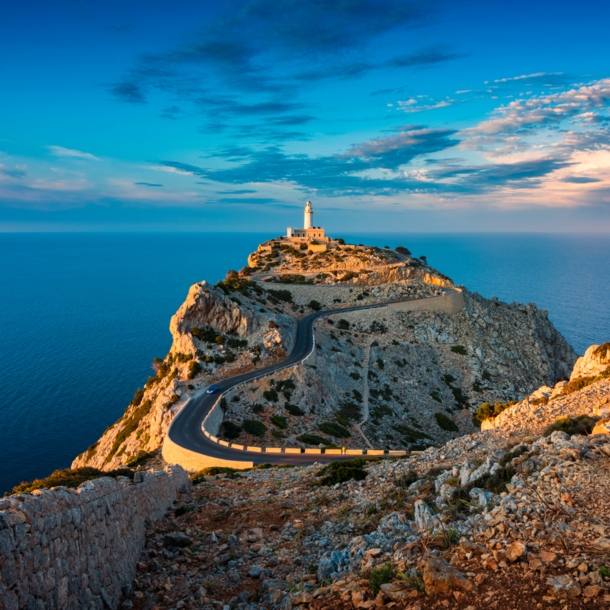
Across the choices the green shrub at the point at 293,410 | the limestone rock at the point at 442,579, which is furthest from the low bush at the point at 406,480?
the green shrub at the point at 293,410

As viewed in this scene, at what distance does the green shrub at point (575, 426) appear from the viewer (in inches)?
→ 666

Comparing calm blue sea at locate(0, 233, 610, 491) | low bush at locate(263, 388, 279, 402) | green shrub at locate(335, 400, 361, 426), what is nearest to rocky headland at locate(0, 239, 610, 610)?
low bush at locate(263, 388, 279, 402)

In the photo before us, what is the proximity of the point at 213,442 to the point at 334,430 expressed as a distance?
12338 millimetres

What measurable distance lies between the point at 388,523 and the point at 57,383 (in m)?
77.9

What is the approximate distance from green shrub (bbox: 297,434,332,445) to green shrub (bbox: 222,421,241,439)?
538cm

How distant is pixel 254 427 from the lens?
135ft

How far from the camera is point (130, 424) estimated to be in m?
49.9

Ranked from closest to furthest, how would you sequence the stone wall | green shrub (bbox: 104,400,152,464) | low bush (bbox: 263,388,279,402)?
1. the stone wall
2. low bush (bbox: 263,388,279,402)
3. green shrub (bbox: 104,400,152,464)

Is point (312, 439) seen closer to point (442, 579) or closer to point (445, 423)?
point (445, 423)

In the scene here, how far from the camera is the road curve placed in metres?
32.2

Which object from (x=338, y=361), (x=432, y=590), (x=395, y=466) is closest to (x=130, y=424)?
(x=338, y=361)

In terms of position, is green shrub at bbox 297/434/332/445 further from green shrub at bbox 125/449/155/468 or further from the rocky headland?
green shrub at bbox 125/449/155/468

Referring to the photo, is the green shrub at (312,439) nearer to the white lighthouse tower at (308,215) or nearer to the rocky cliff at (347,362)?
the rocky cliff at (347,362)

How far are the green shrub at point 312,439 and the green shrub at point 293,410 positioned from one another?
3821 millimetres
